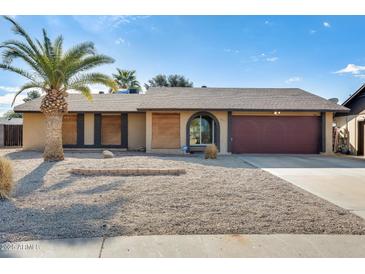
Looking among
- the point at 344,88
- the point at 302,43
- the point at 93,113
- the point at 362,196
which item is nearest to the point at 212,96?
the point at 302,43

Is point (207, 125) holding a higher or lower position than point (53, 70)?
lower

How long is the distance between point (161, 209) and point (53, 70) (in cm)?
972

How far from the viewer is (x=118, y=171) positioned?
8484mm

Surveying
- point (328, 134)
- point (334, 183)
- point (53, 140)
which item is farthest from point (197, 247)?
point (328, 134)

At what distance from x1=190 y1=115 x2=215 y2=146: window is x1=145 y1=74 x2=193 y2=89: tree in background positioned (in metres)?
27.1

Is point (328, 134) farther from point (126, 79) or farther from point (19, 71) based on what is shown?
point (126, 79)

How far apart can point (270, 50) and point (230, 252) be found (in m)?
16.0

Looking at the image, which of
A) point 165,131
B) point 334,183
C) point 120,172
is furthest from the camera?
point 165,131

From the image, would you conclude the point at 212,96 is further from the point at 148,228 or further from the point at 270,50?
the point at 148,228

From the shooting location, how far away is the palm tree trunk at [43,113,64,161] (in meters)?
11.7

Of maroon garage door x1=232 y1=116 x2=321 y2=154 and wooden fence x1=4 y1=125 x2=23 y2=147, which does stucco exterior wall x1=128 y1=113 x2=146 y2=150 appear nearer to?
maroon garage door x1=232 y1=116 x2=321 y2=154

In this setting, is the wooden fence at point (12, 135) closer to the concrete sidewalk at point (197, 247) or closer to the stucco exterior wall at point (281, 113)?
the stucco exterior wall at point (281, 113)

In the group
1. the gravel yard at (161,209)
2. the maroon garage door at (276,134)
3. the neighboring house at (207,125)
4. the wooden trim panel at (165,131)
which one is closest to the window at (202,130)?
the neighboring house at (207,125)

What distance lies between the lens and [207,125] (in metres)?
16.8
